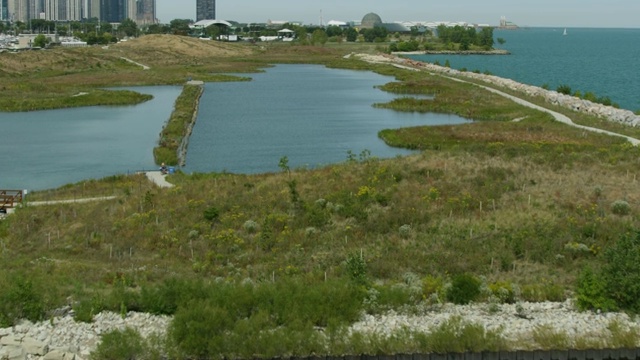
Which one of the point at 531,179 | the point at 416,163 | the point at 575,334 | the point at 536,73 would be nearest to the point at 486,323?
the point at 575,334

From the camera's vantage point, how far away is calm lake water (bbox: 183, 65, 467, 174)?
44.4 m

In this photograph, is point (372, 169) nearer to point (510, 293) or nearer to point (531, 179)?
point (531, 179)

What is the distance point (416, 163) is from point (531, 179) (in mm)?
4921

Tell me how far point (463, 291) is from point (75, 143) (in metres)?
37.5

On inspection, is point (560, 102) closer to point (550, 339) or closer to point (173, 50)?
point (550, 339)

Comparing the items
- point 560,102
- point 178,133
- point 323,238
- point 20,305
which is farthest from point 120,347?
point 560,102

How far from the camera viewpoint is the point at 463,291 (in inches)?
682

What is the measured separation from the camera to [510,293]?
57.4 ft

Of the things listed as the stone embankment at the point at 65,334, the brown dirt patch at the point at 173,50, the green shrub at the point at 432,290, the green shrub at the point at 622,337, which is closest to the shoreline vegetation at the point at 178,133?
the green shrub at the point at 432,290

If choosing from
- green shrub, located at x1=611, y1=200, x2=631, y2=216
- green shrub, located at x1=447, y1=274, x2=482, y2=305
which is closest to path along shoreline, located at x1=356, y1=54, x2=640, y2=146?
green shrub, located at x1=611, y1=200, x2=631, y2=216

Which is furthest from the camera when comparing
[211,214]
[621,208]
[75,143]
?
[75,143]

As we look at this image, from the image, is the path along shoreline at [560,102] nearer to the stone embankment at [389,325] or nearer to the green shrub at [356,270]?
the green shrub at [356,270]

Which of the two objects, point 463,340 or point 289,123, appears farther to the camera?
point 289,123

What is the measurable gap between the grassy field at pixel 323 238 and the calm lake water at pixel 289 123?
30.0ft
